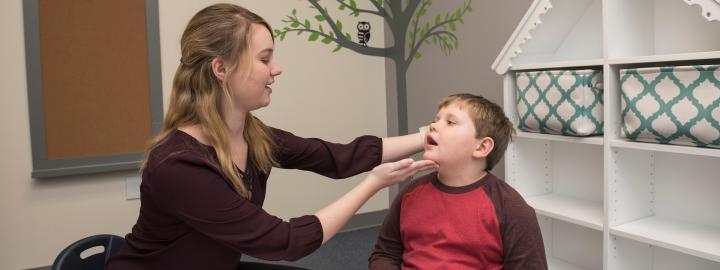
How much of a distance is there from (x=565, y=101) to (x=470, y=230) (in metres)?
0.63

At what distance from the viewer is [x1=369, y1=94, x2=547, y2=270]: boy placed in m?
1.36

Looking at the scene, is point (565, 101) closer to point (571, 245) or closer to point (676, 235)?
point (676, 235)

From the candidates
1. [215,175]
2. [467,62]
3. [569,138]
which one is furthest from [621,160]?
[215,175]

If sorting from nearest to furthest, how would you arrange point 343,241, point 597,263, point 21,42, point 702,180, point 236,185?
1. point 236,185
2. point 702,180
3. point 597,263
4. point 21,42
5. point 343,241

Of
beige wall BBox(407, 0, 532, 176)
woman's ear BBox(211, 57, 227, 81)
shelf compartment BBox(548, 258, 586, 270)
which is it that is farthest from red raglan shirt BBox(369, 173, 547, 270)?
beige wall BBox(407, 0, 532, 176)

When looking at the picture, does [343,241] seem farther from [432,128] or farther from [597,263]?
[432,128]

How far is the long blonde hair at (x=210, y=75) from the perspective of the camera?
1428mm

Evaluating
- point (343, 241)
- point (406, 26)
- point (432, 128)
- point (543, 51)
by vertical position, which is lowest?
point (343, 241)

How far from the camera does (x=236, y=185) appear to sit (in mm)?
1452

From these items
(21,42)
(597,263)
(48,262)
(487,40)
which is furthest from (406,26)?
(48,262)

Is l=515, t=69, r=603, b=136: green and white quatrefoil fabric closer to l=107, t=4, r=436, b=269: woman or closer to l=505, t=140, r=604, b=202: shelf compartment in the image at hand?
l=505, t=140, r=604, b=202: shelf compartment

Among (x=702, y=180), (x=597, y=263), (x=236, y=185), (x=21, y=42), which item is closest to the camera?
(x=236, y=185)

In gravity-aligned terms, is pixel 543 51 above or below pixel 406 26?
below

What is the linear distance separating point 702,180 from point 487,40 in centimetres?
113
